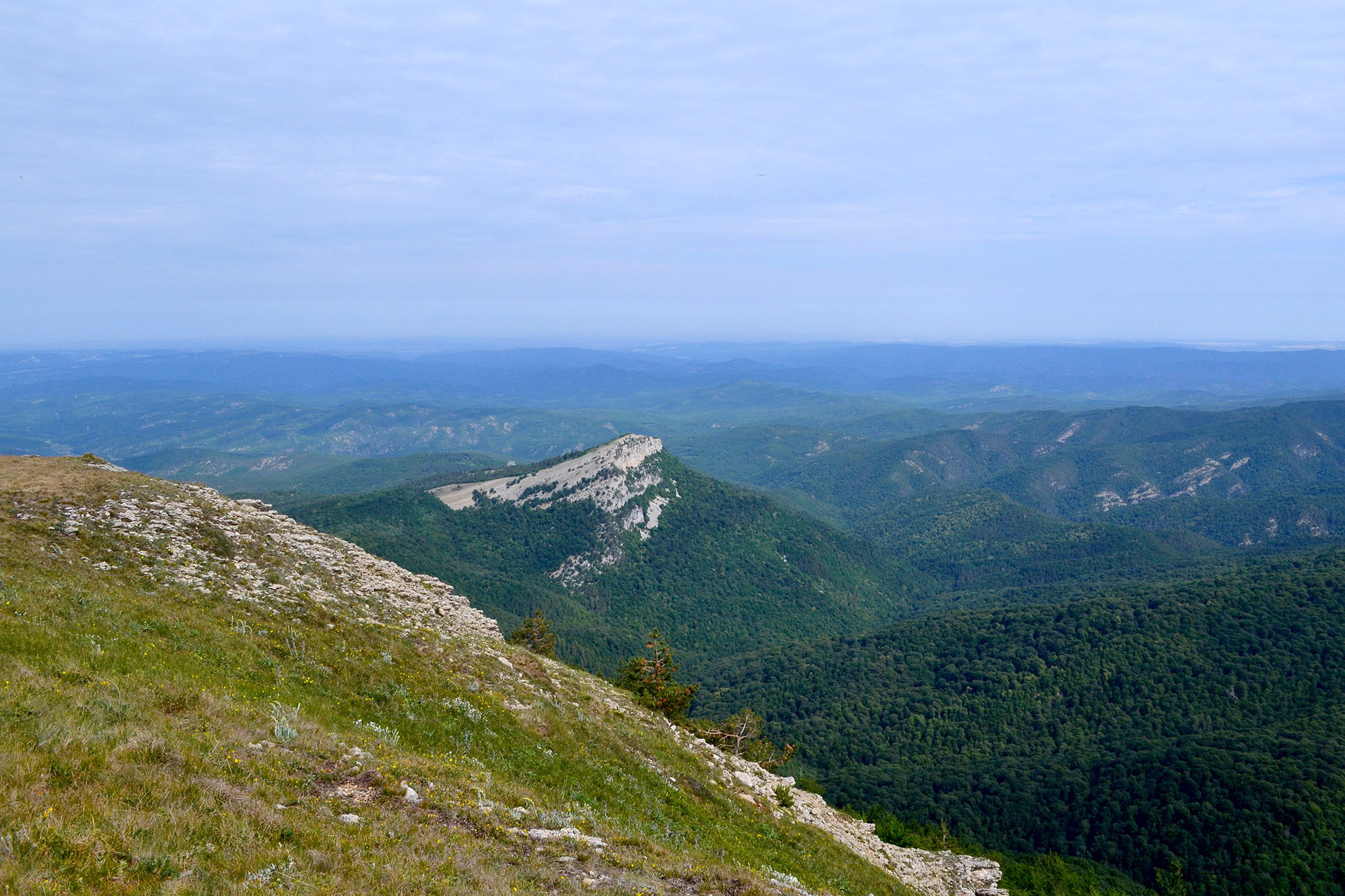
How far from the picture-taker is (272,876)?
11.3m

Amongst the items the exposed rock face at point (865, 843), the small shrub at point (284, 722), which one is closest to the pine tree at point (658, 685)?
the exposed rock face at point (865, 843)

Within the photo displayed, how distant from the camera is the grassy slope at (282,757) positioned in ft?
38.2

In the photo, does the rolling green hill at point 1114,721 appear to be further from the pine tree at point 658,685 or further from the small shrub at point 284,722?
the small shrub at point 284,722

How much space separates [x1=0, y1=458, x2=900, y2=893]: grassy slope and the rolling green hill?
7269 cm

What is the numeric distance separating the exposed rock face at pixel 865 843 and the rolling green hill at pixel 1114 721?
53.9 m

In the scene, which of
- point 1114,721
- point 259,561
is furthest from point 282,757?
point 1114,721

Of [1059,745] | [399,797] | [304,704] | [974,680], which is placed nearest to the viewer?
[399,797]

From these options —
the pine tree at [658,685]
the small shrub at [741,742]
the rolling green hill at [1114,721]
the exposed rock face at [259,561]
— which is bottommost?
the rolling green hill at [1114,721]

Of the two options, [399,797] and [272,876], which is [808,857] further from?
[272,876]

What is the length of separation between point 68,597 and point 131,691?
11142 mm

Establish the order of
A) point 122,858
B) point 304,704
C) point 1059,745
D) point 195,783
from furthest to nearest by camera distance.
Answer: point 1059,745 → point 304,704 → point 195,783 → point 122,858

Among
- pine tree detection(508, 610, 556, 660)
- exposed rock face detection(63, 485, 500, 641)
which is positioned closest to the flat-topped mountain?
exposed rock face detection(63, 485, 500, 641)

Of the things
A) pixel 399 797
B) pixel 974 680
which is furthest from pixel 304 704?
pixel 974 680

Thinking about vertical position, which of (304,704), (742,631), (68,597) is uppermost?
(68,597)
